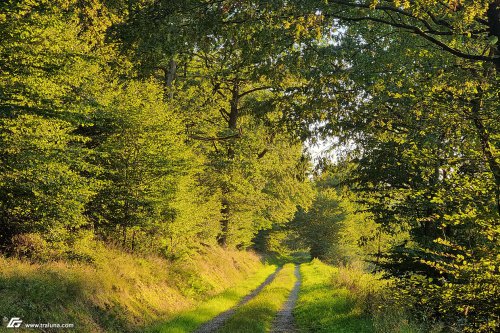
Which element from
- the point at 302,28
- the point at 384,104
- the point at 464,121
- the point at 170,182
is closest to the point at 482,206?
the point at 464,121

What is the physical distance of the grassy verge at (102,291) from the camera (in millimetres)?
9133

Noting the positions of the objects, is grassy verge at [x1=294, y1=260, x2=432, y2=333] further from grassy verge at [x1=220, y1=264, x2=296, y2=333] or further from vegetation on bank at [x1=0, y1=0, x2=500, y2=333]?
grassy verge at [x1=220, y1=264, x2=296, y2=333]

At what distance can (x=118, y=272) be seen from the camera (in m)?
13.7

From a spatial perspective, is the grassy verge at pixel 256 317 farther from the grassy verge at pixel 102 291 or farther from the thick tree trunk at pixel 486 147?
the thick tree trunk at pixel 486 147

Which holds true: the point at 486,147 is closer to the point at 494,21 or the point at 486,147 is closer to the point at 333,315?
the point at 494,21

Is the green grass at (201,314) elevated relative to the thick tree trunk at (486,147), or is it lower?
lower

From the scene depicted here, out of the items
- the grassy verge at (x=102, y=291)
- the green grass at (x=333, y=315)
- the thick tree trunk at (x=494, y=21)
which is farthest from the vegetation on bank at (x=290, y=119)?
the green grass at (x=333, y=315)

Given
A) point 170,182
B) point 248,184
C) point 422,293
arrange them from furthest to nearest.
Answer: point 248,184 < point 170,182 < point 422,293

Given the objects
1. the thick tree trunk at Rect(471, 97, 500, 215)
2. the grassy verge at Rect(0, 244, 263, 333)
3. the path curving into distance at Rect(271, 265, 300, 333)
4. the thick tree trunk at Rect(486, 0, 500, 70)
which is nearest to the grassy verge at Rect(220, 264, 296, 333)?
the path curving into distance at Rect(271, 265, 300, 333)

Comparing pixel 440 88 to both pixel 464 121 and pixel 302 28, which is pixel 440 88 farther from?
pixel 302 28

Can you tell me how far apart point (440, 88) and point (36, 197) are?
1055 centimetres

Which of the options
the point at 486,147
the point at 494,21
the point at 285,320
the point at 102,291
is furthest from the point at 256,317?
the point at 494,21

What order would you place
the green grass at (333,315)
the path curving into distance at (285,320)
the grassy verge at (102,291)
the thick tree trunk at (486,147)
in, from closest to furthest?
the thick tree trunk at (486,147), the grassy verge at (102,291), the green grass at (333,315), the path curving into distance at (285,320)

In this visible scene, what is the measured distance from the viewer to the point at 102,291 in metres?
12.0
